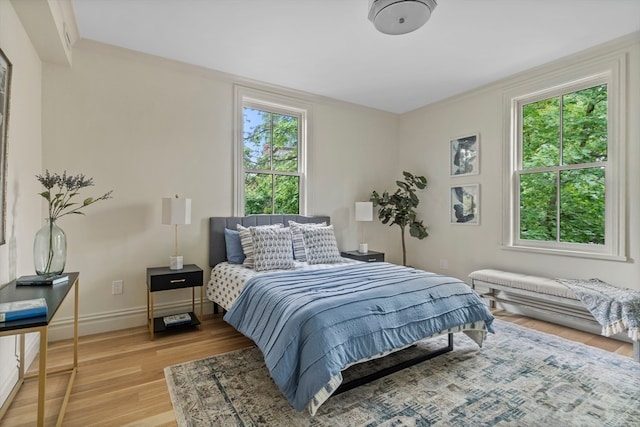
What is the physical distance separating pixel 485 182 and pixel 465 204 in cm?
40

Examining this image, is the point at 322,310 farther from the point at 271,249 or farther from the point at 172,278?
the point at 172,278

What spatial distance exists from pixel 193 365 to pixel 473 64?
400 centimetres

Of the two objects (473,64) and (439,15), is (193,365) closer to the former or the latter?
(439,15)

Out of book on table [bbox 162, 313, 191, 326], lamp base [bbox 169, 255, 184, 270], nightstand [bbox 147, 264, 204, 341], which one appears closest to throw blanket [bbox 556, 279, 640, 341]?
nightstand [bbox 147, 264, 204, 341]

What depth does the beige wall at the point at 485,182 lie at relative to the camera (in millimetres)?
2932

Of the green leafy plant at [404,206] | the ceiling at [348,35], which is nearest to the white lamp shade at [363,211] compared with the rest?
the green leafy plant at [404,206]

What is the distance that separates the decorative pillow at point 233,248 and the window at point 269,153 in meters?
0.39

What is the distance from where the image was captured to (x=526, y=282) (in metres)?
3.27

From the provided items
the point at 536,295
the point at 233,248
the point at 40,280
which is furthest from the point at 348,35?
the point at 536,295

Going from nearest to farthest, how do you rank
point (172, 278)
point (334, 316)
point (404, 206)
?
point (334, 316) → point (172, 278) → point (404, 206)

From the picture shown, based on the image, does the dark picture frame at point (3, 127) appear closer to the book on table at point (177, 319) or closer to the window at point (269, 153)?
the book on table at point (177, 319)

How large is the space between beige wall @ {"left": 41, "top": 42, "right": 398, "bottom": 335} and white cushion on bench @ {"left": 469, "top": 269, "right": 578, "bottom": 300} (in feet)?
10.2

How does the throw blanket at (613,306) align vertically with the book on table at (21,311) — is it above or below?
below

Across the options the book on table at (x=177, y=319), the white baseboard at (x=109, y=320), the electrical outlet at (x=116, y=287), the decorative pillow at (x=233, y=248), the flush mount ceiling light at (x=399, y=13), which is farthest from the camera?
the decorative pillow at (x=233, y=248)
